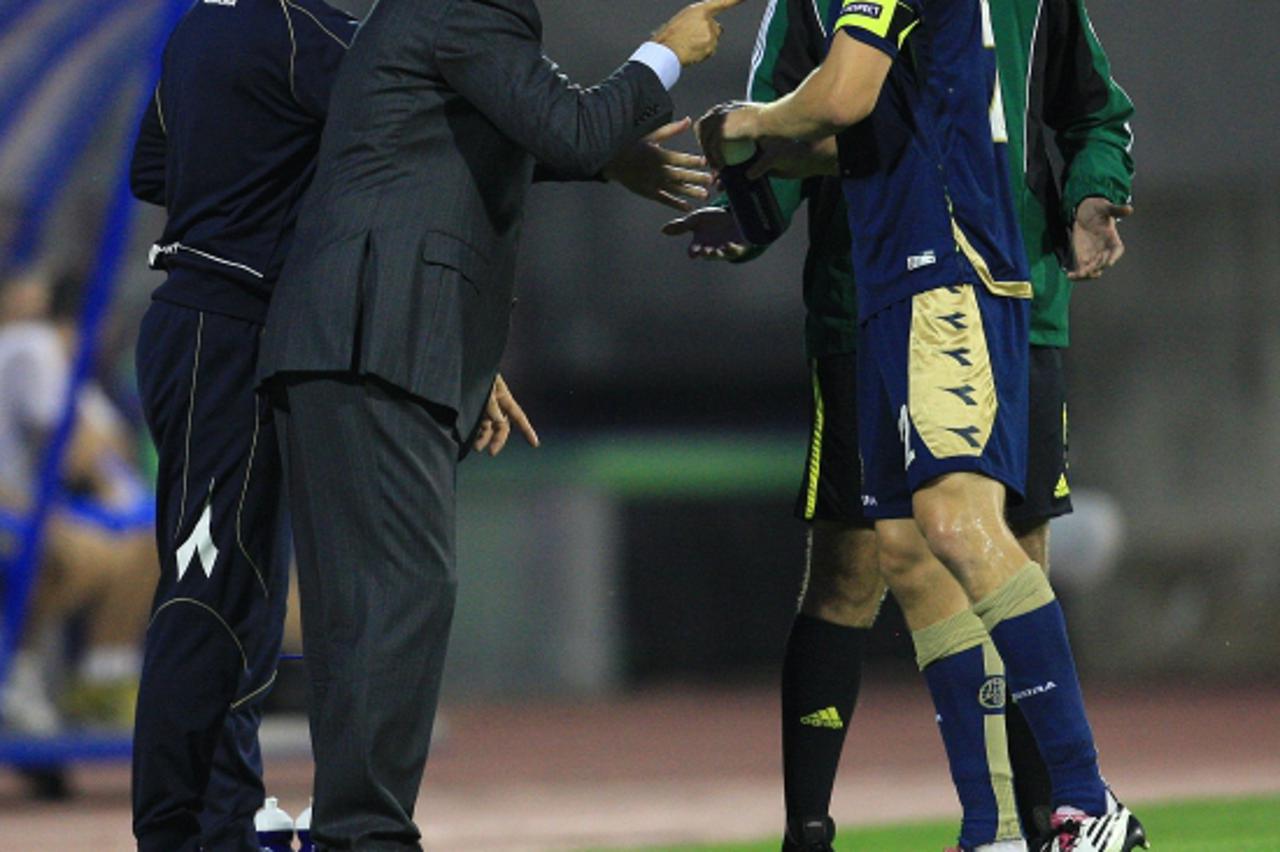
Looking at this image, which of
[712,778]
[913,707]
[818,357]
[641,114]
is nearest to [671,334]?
[913,707]

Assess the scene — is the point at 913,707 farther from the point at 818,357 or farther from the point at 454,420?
the point at 454,420

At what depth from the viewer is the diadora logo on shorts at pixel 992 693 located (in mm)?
4742

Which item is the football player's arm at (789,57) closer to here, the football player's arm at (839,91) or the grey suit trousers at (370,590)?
the football player's arm at (839,91)

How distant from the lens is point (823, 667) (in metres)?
5.36

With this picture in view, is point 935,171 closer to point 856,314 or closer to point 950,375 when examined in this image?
point 950,375

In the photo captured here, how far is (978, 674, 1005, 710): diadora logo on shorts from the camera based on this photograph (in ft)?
15.6

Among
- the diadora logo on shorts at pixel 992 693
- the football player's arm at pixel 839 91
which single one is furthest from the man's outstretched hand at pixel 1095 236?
the diadora logo on shorts at pixel 992 693

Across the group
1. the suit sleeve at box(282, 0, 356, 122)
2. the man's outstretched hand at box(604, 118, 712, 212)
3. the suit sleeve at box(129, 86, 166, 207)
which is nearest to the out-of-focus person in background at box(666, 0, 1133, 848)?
the man's outstretched hand at box(604, 118, 712, 212)

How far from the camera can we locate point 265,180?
5.00 metres

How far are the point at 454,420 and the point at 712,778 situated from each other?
18.2 feet

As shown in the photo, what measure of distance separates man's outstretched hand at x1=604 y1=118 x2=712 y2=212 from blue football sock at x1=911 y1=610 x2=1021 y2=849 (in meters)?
1.11

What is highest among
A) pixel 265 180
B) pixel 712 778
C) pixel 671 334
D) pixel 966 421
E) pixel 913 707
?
pixel 265 180

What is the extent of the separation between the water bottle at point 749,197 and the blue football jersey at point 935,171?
9.3 inches

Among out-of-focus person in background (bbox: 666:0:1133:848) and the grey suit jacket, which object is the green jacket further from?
the grey suit jacket
